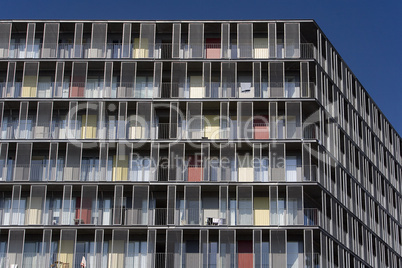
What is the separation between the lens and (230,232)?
66.9 metres

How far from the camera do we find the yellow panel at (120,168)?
227 feet

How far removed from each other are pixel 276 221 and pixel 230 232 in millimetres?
3460

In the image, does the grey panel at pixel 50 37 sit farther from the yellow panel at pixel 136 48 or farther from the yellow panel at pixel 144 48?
the yellow panel at pixel 144 48

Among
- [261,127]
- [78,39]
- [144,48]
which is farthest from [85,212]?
[261,127]

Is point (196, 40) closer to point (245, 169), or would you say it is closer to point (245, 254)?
point (245, 169)

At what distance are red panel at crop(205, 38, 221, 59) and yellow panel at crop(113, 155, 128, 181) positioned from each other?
10.6m

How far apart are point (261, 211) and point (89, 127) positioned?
14.6 m

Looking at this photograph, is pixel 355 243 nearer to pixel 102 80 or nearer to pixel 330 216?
pixel 330 216

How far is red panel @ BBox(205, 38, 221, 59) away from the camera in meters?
72.6

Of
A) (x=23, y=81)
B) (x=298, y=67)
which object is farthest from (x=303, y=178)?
(x=23, y=81)

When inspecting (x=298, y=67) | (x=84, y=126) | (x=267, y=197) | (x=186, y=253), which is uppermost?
(x=298, y=67)

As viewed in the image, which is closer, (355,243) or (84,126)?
(84,126)

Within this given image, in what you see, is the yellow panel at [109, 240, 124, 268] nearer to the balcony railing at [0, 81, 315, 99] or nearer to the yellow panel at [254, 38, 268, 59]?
the balcony railing at [0, 81, 315, 99]

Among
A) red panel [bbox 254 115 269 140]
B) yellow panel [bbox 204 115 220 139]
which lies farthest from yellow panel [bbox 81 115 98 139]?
red panel [bbox 254 115 269 140]
